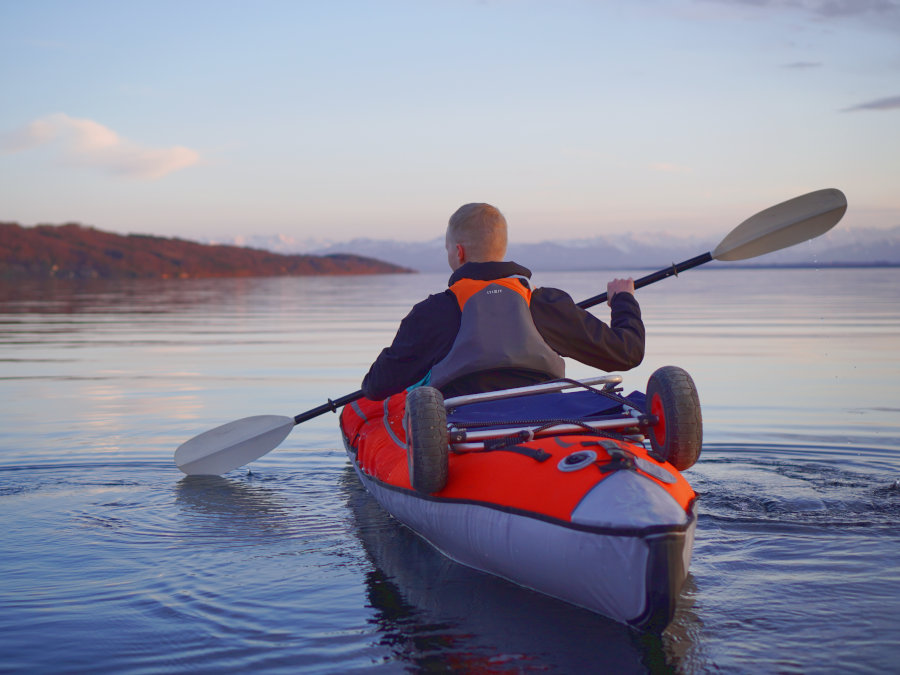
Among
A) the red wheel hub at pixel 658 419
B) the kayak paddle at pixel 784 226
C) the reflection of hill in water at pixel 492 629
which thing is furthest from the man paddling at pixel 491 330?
the kayak paddle at pixel 784 226

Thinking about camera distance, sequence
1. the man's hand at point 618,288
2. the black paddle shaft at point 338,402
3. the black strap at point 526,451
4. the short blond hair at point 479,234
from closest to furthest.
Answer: the black strap at point 526,451 < the short blond hair at point 479,234 < the man's hand at point 618,288 < the black paddle shaft at point 338,402

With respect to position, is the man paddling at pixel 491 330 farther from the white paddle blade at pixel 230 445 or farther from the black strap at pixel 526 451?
the white paddle blade at pixel 230 445

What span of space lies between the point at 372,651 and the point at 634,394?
1930 mm

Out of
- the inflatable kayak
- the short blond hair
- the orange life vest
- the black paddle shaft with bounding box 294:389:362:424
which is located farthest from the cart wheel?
the black paddle shaft with bounding box 294:389:362:424

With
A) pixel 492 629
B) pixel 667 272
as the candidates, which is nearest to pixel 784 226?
pixel 667 272

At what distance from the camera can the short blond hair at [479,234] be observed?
178 inches

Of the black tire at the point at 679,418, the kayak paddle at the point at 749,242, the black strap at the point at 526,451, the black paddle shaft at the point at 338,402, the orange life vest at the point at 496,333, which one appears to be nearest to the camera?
the black strap at the point at 526,451

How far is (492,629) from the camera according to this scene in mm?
3488

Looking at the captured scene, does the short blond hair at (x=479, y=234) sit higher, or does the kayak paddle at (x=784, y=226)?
the kayak paddle at (x=784, y=226)

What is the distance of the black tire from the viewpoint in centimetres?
384

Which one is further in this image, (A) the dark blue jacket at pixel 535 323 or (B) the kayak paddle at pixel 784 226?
(B) the kayak paddle at pixel 784 226

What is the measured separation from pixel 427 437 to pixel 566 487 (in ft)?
2.47

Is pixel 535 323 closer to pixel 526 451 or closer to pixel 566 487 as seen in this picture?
pixel 526 451

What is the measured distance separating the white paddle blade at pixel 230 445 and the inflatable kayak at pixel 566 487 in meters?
2.47
